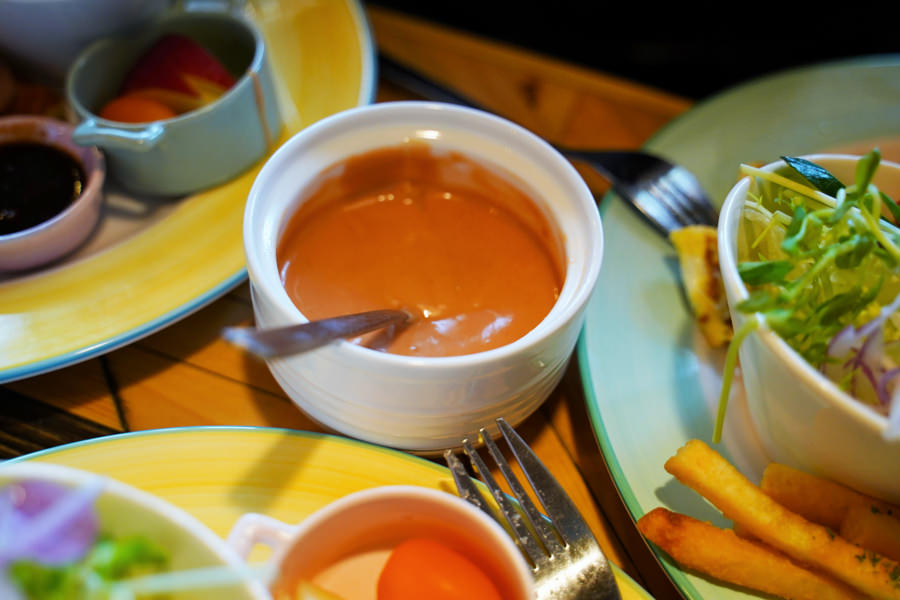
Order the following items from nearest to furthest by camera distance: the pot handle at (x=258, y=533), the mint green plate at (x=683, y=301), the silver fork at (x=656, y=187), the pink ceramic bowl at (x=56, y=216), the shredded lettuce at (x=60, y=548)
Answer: the shredded lettuce at (x=60, y=548) → the pot handle at (x=258, y=533) → the mint green plate at (x=683, y=301) → the pink ceramic bowl at (x=56, y=216) → the silver fork at (x=656, y=187)

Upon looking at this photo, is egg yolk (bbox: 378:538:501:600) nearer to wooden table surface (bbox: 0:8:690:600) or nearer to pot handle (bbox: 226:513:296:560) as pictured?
pot handle (bbox: 226:513:296:560)

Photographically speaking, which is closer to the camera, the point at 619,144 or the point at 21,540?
the point at 21,540

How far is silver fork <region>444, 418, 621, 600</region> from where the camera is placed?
2.86 ft

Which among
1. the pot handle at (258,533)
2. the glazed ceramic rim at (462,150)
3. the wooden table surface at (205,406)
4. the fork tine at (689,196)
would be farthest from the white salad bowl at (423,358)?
the fork tine at (689,196)

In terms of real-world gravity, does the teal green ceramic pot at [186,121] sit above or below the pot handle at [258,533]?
above

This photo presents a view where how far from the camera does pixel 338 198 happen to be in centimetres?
119

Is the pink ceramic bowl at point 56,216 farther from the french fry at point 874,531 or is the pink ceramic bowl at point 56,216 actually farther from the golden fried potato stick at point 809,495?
the french fry at point 874,531

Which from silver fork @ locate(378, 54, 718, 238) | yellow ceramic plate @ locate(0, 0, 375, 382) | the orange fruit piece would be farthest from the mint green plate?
the orange fruit piece

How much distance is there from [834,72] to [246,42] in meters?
1.28

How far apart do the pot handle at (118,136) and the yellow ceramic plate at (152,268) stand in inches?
5.9

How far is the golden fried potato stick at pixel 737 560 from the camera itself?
34.6 inches

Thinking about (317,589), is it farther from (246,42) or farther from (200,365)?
(246,42)

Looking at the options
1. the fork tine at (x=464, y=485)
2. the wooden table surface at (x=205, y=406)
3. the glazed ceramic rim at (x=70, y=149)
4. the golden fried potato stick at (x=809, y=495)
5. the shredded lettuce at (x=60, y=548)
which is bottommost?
the wooden table surface at (x=205, y=406)

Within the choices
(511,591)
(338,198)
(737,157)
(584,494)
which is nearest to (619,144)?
(737,157)
